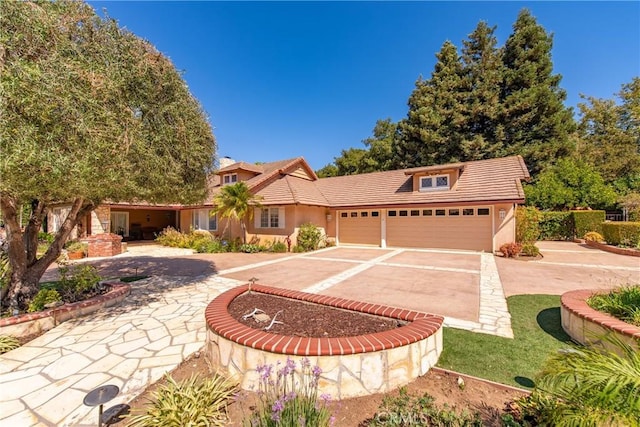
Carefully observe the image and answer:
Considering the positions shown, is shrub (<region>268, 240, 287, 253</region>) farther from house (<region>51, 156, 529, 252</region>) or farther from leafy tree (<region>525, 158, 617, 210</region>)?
leafy tree (<region>525, 158, 617, 210</region>)

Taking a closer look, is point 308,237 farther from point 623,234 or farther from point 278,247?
point 623,234

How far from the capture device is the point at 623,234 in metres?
14.2

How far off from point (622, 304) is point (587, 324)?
707 millimetres

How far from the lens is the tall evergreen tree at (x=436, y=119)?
2506 centimetres

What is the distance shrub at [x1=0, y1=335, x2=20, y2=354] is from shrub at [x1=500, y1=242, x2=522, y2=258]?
15.9 meters

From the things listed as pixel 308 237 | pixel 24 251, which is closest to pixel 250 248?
pixel 308 237

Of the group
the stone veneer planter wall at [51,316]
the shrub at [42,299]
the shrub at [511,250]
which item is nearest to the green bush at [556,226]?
the shrub at [511,250]

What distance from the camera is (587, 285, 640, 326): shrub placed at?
3.95 meters

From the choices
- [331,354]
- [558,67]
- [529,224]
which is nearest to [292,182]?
[529,224]

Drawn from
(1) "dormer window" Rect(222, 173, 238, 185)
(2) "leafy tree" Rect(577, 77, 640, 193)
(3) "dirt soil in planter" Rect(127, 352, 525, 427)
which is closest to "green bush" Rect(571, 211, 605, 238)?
(2) "leafy tree" Rect(577, 77, 640, 193)

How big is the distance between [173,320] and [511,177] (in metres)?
16.2

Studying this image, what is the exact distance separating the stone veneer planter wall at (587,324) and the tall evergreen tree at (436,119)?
22318 millimetres

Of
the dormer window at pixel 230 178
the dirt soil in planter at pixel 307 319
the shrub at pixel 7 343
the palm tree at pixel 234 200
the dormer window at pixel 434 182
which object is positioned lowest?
the shrub at pixel 7 343

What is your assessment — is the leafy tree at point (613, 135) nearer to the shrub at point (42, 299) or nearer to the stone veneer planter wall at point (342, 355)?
the stone veneer planter wall at point (342, 355)
